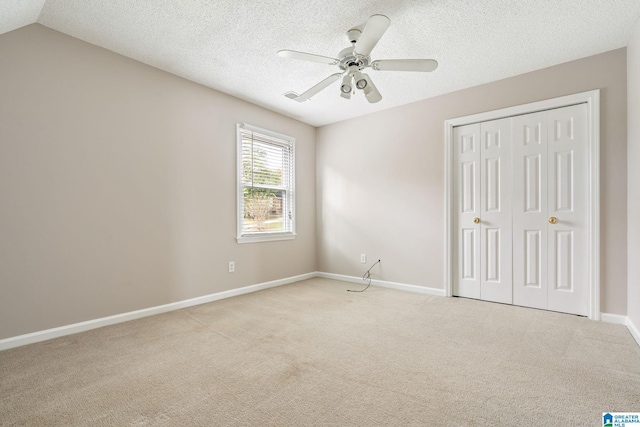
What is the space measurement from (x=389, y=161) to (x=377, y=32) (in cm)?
241

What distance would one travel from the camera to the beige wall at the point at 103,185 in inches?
92.4

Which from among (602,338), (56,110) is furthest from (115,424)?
(602,338)

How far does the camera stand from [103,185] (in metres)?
2.77

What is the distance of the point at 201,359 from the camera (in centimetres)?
212

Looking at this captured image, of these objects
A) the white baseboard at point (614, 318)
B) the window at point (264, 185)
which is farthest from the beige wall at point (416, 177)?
the window at point (264, 185)

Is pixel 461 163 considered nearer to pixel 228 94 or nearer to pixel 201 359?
pixel 228 94

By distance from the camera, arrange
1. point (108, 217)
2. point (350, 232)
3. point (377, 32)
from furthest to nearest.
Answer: point (350, 232) → point (108, 217) → point (377, 32)

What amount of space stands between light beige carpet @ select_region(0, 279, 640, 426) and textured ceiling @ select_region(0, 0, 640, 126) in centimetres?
247

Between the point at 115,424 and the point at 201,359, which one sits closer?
the point at 115,424

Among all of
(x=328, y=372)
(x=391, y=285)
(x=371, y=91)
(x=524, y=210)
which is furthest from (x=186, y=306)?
(x=524, y=210)

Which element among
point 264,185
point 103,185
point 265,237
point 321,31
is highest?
point 321,31

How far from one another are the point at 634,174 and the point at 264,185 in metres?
3.85

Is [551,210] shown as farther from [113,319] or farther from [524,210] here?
[113,319]

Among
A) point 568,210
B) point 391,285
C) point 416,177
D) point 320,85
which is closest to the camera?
point 320,85
